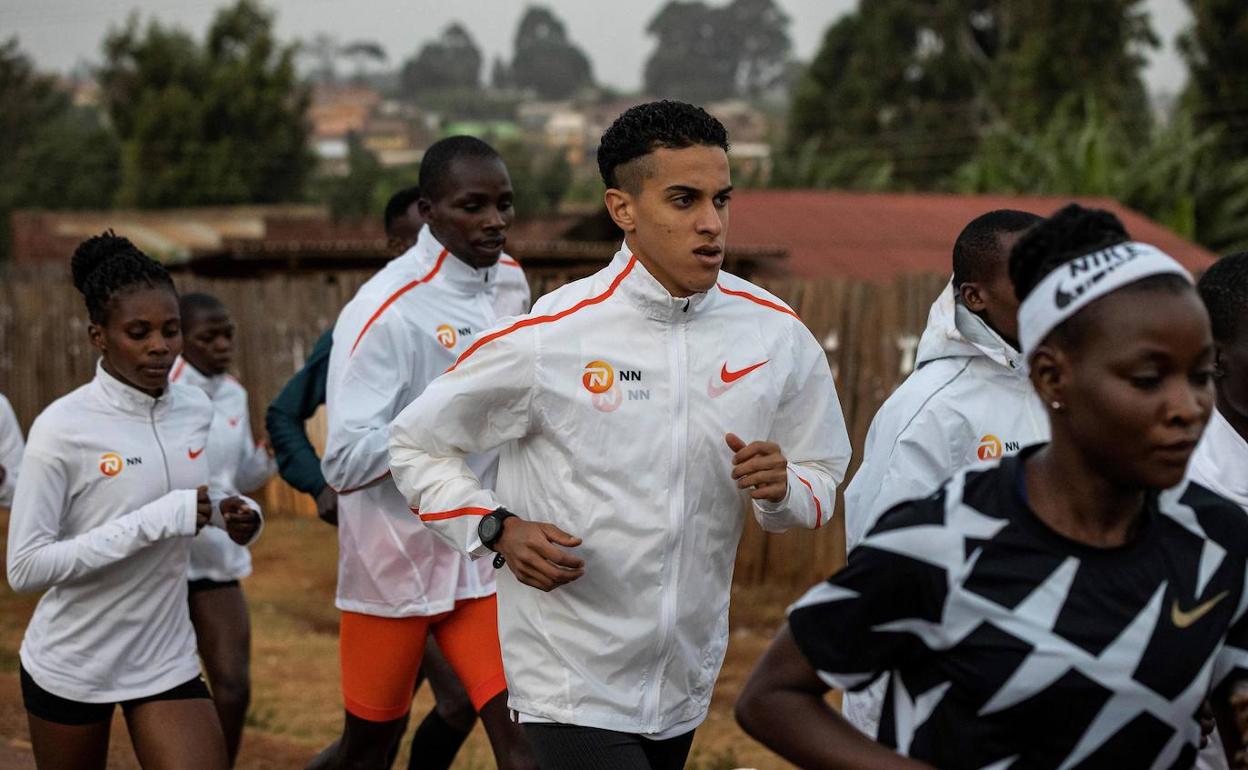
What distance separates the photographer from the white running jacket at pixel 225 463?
6703 mm

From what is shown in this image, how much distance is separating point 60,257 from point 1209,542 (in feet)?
145

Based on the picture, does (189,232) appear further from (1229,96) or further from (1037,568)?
(1037,568)

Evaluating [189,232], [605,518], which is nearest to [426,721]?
[605,518]

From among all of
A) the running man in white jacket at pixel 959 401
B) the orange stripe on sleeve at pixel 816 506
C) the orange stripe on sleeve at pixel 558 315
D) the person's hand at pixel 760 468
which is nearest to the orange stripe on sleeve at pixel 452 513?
A: the orange stripe on sleeve at pixel 558 315

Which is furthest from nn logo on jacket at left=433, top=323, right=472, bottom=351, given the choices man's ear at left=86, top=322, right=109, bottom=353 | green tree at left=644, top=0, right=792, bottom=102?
green tree at left=644, top=0, right=792, bottom=102

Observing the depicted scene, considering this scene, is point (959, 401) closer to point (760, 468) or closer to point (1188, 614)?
point (760, 468)

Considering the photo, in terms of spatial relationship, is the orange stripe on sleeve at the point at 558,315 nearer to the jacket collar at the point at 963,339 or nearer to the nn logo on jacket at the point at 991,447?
the jacket collar at the point at 963,339

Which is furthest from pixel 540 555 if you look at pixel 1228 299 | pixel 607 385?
pixel 1228 299

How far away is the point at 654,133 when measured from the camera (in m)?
4.12

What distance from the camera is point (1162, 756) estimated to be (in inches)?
103

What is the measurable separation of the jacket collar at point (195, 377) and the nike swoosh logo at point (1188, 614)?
5964 mm

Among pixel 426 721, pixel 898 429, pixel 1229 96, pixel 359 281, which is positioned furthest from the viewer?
pixel 1229 96

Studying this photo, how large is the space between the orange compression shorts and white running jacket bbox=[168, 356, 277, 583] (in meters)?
1.10

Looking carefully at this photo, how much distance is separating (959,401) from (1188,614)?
1.78 metres
